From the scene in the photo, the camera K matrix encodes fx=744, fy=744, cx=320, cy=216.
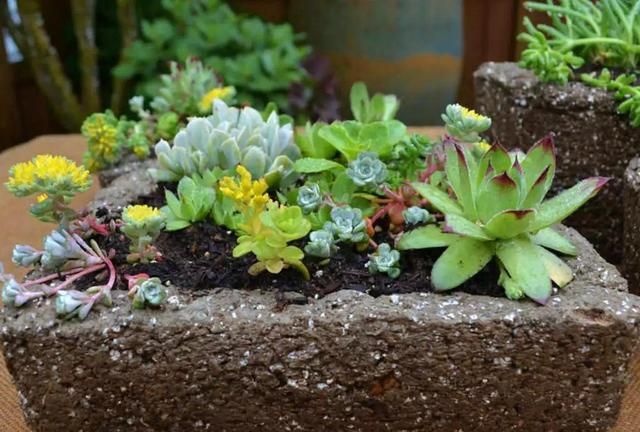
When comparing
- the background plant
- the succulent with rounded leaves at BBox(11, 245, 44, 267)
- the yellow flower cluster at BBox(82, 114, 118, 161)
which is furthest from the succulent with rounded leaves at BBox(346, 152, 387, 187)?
the background plant

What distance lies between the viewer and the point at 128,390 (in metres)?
0.73

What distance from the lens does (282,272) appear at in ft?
2.60

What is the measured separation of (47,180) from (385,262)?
1.16ft

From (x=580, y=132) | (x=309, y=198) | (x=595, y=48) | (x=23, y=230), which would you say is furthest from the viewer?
(x=23, y=230)

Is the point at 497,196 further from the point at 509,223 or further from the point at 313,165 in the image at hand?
the point at 313,165

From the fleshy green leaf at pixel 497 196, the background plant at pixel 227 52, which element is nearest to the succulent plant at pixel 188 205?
the fleshy green leaf at pixel 497 196

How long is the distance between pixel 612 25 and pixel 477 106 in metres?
0.25

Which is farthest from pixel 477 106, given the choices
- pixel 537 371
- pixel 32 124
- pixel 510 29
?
pixel 32 124

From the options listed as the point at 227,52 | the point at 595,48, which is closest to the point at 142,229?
the point at 595,48

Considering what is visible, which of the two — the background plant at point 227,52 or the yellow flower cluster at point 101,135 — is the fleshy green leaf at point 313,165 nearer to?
the yellow flower cluster at point 101,135

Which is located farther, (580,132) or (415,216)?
(580,132)

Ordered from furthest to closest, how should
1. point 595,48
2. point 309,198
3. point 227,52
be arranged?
point 227,52, point 595,48, point 309,198

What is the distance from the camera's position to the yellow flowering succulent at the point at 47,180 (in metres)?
0.74

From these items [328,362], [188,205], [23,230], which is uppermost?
[188,205]
